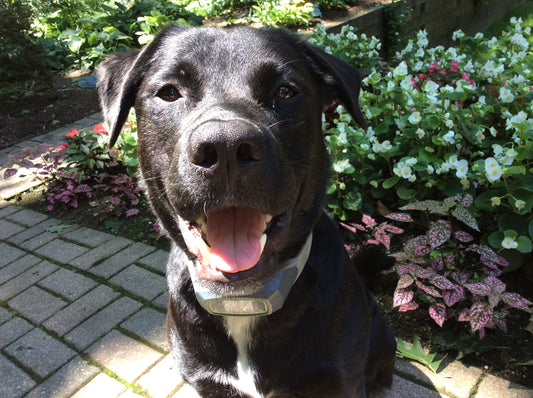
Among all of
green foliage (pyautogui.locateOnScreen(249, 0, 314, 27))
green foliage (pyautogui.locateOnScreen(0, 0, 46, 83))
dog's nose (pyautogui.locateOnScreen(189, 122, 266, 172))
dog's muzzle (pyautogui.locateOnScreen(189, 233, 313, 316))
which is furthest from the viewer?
green foliage (pyautogui.locateOnScreen(0, 0, 46, 83))

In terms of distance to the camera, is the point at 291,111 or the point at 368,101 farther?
the point at 368,101

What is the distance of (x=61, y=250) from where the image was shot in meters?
3.60

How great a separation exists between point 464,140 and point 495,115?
0.41 metres

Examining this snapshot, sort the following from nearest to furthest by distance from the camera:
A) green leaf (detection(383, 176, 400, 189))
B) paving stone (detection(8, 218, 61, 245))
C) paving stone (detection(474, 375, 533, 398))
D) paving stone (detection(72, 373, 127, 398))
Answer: paving stone (detection(474, 375, 533, 398))
paving stone (detection(72, 373, 127, 398))
green leaf (detection(383, 176, 400, 189))
paving stone (detection(8, 218, 61, 245))

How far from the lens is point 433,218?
2744 millimetres

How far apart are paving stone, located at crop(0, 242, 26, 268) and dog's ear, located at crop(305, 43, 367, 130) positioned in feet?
10.2

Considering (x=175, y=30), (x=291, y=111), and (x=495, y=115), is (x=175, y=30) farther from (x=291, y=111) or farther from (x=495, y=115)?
(x=495, y=115)

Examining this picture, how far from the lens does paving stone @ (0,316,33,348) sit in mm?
2734

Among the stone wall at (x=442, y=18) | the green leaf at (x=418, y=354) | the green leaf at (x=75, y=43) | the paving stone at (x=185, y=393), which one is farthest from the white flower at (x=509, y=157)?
the green leaf at (x=75, y=43)

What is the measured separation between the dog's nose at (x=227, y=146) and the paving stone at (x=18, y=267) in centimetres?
282

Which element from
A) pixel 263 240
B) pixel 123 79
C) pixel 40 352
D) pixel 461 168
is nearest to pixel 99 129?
pixel 40 352

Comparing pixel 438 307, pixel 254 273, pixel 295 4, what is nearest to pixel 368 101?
pixel 438 307

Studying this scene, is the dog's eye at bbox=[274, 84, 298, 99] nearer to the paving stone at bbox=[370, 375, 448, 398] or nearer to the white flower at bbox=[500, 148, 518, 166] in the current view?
the white flower at bbox=[500, 148, 518, 166]

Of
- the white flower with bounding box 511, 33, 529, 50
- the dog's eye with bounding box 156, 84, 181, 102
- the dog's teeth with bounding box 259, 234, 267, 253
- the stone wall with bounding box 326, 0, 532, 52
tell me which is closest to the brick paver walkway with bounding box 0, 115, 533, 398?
the dog's teeth with bounding box 259, 234, 267, 253
